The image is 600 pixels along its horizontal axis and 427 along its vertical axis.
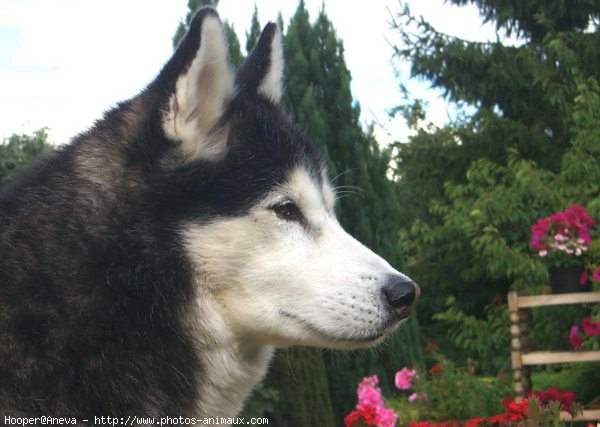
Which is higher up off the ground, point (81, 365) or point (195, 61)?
point (195, 61)

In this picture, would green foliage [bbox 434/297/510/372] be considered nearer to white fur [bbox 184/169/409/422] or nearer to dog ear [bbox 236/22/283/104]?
dog ear [bbox 236/22/283/104]

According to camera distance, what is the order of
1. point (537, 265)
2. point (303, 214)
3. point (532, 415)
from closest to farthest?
point (303, 214), point (532, 415), point (537, 265)

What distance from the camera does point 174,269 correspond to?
2.38m

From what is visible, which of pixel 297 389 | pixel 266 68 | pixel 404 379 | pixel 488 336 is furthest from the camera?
pixel 488 336

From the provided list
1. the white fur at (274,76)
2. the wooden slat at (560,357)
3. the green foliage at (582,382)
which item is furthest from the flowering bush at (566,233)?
the white fur at (274,76)

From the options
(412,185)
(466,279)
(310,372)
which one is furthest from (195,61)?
(412,185)

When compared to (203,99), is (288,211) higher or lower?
lower

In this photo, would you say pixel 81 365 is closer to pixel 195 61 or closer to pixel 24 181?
pixel 24 181

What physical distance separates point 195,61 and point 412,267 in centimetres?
1119

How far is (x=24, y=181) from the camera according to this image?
254cm

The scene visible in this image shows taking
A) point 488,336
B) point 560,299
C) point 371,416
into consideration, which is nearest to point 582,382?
point 560,299

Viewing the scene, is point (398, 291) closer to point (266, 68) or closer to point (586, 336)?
point (266, 68)

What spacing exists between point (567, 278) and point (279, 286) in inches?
241

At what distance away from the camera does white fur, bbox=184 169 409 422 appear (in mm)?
2367
